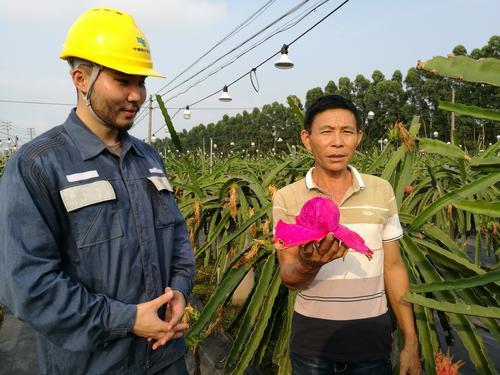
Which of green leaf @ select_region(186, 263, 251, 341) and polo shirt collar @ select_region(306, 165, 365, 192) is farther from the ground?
polo shirt collar @ select_region(306, 165, 365, 192)

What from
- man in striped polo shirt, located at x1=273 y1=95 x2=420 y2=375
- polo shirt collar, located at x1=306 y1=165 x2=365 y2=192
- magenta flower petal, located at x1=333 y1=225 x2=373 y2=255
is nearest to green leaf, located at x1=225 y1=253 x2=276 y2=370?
man in striped polo shirt, located at x1=273 y1=95 x2=420 y2=375

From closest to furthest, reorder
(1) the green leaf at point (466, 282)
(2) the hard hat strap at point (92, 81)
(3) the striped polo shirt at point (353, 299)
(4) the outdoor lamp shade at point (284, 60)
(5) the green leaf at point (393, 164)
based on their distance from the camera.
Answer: (1) the green leaf at point (466, 282) < (2) the hard hat strap at point (92, 81) < (3) the striped polo shirt at point (353, 299) < (5) the green leaf at point (393, 164) < (4) the outdoor lamp shade at point (284, 60)

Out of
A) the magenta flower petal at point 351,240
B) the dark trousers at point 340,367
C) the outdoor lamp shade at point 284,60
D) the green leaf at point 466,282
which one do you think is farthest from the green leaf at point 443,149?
the outdoor lamp shade at point 284,60

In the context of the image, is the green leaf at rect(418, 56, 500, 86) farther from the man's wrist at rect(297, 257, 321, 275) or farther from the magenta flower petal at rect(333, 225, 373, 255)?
the man's wrist at rect(297, 257, 321, 275)

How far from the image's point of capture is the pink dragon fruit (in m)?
0.85

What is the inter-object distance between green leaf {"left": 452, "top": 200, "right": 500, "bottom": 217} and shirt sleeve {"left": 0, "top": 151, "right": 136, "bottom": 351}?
91cm

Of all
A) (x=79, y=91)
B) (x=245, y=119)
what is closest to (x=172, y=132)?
(x=79, y=91)

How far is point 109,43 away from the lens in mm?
1045

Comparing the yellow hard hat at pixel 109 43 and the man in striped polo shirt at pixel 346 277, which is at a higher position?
the yellow hard hat at pixel 109 43

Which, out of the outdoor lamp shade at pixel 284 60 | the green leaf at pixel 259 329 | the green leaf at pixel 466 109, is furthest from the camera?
the outdoor lamp shade at pixel 284 60

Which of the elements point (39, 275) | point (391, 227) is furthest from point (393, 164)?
point (39, 275)

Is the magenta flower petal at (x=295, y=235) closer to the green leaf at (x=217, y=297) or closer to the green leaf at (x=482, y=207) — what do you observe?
the green leaf at (x=482, y=207)

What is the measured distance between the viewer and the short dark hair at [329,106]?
127 centimetres

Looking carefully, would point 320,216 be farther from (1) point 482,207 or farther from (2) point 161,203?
(2) point 161,203
